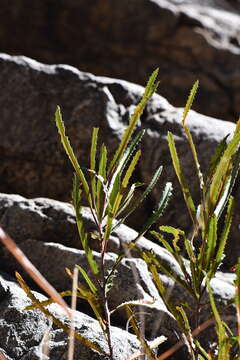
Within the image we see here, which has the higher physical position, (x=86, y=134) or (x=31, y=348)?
(x=86, y=134)

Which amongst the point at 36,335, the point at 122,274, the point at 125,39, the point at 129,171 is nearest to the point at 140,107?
the point at 129,171

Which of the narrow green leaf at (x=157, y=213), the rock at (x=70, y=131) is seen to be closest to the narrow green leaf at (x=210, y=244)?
the narrow green leaf at (x=157, y=213)

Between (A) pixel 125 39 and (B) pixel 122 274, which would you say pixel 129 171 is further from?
(A) pixel 125 39

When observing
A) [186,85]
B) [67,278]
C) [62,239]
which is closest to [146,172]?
[62,239]

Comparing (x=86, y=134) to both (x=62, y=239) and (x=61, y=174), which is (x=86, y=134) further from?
(x=62, y=239)

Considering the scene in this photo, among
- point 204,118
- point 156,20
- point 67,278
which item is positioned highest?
point 156,20

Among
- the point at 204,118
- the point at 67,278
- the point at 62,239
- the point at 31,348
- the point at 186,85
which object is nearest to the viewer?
the point at 31,348

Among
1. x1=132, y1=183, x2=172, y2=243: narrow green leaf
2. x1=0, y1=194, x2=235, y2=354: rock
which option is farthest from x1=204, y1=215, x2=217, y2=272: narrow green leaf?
x1=0, y1=194, x2=235, y2=354: rock

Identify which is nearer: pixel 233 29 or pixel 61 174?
pixel 61 174
